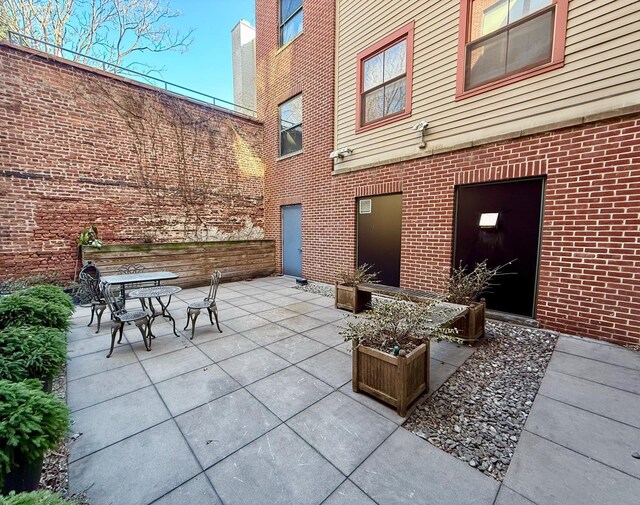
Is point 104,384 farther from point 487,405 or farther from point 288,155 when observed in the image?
point 288,155

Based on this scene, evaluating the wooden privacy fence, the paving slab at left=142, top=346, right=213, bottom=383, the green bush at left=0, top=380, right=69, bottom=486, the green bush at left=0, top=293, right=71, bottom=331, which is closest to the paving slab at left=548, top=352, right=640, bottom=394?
the paving slab at left=142, top=346, right=213, bottom=383

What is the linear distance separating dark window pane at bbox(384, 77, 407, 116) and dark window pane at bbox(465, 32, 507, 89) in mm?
1133

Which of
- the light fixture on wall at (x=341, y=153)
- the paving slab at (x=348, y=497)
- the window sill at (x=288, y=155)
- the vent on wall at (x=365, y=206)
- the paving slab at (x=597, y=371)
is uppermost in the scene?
the window sill at (x=288, y=155)

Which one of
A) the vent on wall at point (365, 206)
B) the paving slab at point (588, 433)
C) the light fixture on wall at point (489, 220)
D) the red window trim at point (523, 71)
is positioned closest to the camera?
the paving slab at point (588, 433)

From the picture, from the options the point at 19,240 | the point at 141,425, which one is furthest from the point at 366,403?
the point at 19,240

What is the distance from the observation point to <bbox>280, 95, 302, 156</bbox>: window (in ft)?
25.7

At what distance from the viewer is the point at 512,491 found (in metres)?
1.55

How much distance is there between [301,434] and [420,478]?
2.71 feet

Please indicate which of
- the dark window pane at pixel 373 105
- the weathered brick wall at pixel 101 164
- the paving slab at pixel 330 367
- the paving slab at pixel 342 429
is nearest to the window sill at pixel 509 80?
the dark window pane at pixel 373 105

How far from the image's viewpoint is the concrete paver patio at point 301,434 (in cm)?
157

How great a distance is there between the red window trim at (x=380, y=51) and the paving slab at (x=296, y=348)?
173 inches

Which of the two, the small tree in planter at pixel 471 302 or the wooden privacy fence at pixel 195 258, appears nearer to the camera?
the small tree in planter at pixel 471 302

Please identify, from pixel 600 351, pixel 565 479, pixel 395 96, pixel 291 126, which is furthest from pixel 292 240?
pixel 565 479

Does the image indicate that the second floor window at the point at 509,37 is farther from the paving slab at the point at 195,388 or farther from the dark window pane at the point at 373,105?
the paving slab at the point at 195,388
